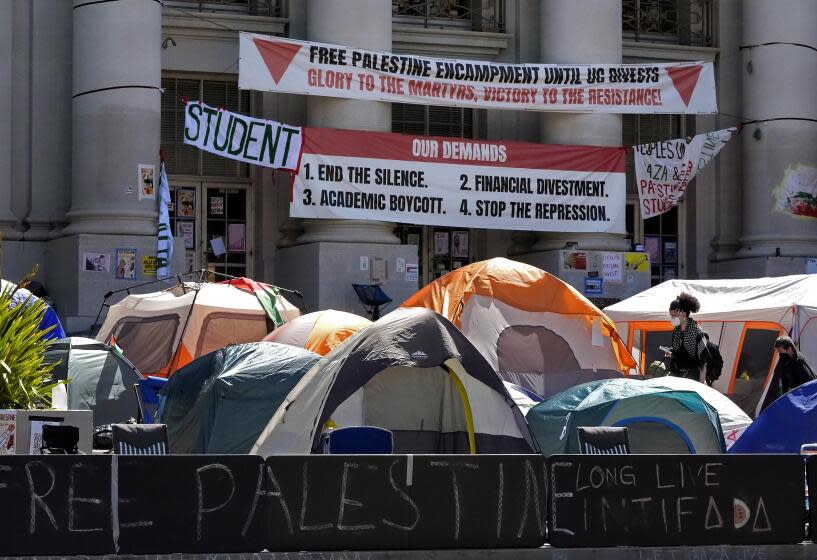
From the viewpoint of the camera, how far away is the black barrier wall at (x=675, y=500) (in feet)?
32.6

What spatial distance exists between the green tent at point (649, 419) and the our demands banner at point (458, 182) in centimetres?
1106

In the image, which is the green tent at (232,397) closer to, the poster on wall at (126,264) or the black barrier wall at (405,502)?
the black barrier wall at (405,502)

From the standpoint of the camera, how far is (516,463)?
981 cm

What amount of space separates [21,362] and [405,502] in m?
3.25

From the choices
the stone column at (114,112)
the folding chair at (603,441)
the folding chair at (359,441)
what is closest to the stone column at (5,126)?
the stone column at (114,112)

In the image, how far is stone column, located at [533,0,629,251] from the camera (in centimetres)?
Result: 2648

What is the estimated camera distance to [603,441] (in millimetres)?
11570

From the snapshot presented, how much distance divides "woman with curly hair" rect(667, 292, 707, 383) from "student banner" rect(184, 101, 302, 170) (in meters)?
9.56

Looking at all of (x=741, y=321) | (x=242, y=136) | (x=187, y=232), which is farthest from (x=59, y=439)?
(x=187, y=232)

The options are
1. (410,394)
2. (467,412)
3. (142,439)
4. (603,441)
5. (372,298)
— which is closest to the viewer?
(603,441)

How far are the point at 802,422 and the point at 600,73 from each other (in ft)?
46.9

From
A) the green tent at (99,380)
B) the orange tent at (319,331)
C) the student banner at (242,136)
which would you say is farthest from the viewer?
the student banner at (242,136)

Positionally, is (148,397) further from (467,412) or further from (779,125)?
(779,125)

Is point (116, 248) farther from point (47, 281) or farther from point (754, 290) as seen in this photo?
point (754, 290)
